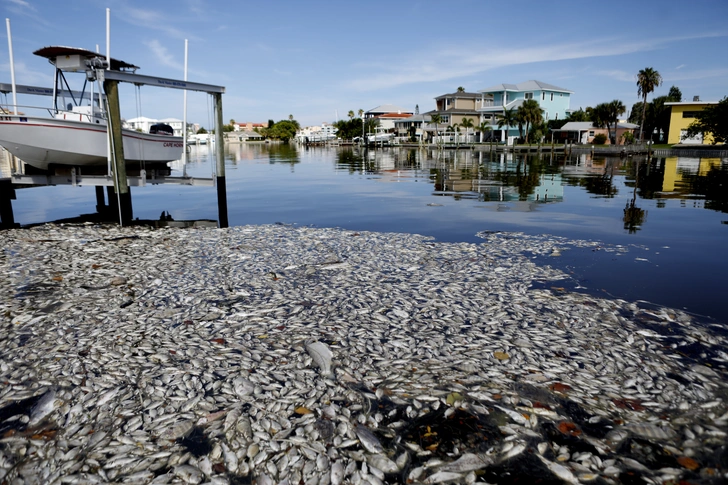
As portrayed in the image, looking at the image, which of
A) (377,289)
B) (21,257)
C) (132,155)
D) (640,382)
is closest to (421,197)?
(132,155)

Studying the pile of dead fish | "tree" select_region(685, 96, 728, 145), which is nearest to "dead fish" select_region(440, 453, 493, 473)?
the pile of dead fish

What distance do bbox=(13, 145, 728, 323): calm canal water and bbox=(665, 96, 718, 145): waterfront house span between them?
48.8 m

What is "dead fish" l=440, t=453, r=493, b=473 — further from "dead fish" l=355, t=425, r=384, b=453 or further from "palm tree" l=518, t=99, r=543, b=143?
"palm tree" l=518, t=99, r=543, b=143

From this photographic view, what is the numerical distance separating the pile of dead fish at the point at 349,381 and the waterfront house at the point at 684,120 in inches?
3355

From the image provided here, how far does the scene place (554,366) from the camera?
6.51 m

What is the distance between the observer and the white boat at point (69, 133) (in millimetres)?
16781

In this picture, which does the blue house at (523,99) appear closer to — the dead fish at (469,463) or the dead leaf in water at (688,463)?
the dead leaf in water at (688,463)

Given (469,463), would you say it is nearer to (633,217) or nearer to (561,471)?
(561,471)

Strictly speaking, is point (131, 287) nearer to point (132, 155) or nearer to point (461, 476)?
point (461, 476)

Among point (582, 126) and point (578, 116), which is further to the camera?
point (578, 116)

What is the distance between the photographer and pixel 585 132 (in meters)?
103

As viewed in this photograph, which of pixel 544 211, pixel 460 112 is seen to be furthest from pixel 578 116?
pixel 544 211

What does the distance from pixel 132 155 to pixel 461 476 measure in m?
19.6

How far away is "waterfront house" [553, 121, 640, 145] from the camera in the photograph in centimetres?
9738
